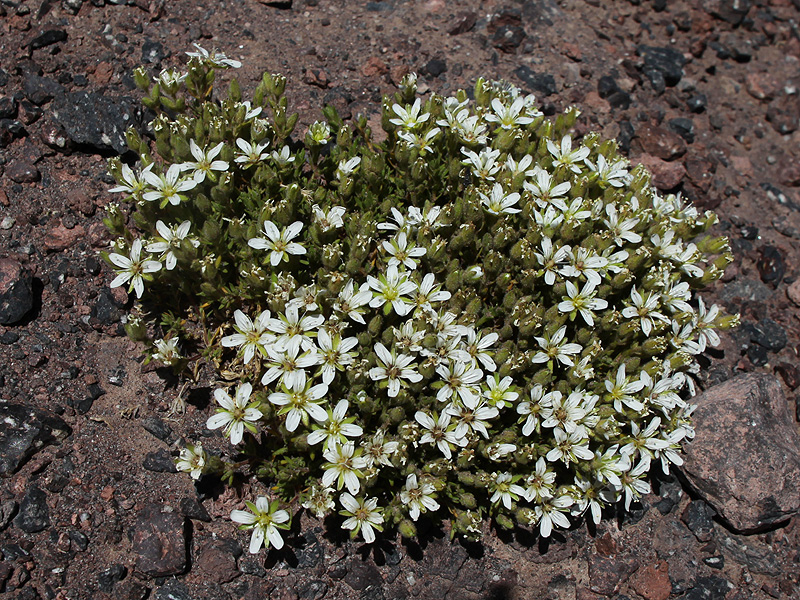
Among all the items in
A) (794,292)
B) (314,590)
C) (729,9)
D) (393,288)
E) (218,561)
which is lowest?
(314,590)

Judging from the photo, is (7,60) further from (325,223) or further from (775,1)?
(775,1)

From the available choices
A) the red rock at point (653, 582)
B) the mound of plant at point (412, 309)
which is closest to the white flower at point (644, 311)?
the mound of plant at point (412, 309)

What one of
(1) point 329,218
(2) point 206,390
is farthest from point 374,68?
(2) point 206,390

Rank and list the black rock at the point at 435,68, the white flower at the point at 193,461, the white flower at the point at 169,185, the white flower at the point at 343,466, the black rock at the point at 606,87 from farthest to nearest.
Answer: the black rock at the point at 606,87 → the black rock at the point at 435,68 → the white flower at the point at 169,185 → the white flower at the point at 193,461 → the white flower at the point at 343,466

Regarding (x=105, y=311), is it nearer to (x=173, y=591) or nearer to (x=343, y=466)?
(x=173, y=591)

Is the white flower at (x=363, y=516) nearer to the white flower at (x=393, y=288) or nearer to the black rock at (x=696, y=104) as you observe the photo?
the white flower at (x=393, y=288)

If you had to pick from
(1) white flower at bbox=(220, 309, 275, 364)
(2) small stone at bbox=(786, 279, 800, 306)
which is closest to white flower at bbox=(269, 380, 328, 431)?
(1) white flower at bbox=(220, 309, 275, 364)

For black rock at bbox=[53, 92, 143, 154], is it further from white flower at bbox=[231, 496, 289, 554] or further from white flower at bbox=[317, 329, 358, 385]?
white flower at bbox=[231, 496, 289, 554]
